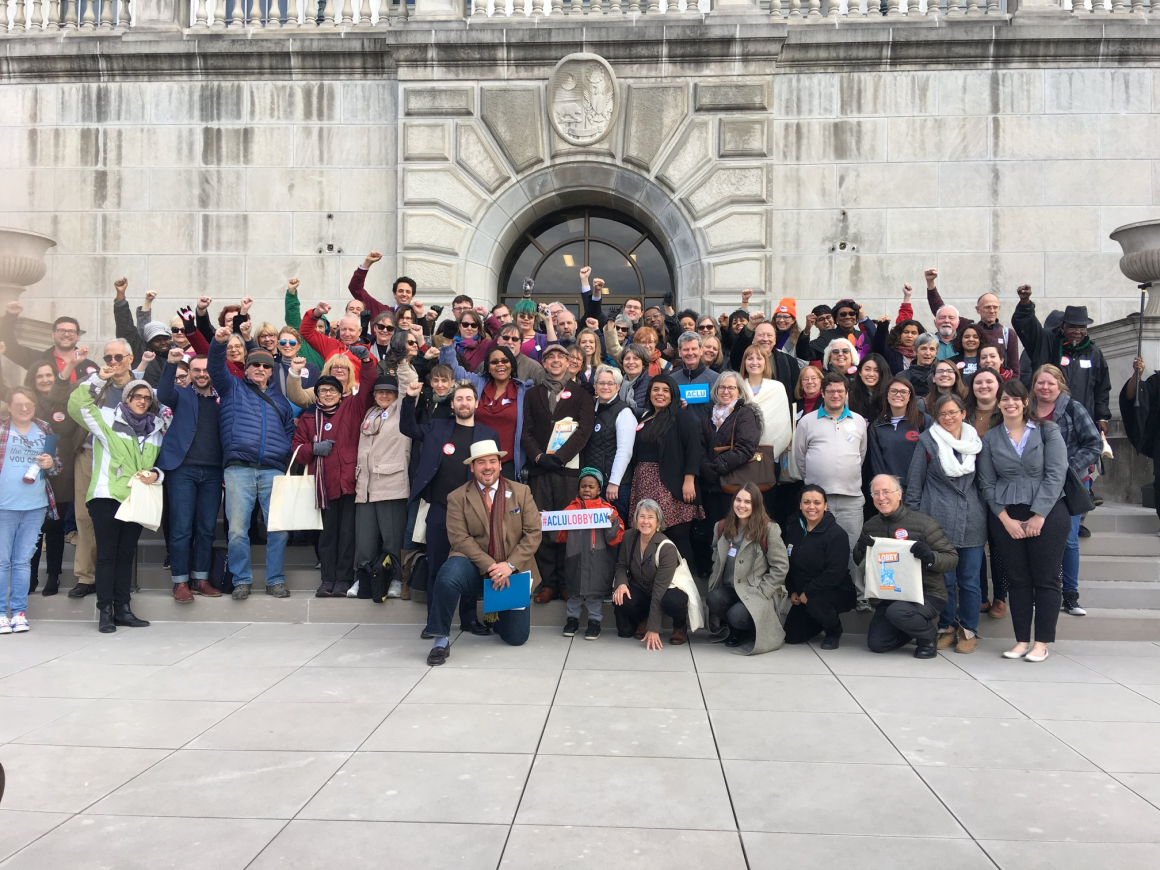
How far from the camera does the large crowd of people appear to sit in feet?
22.4

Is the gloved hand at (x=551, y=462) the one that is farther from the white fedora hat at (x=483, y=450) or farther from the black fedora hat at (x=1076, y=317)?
the black fedora hat at (x=1076, y=317)

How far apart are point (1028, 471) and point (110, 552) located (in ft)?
24.2

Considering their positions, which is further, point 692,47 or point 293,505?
point 692,47

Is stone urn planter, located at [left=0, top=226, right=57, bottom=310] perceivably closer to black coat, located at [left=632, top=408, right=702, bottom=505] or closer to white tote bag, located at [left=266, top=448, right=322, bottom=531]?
white tote bag, located at [left=266, top=448, right=322, bottom=531]

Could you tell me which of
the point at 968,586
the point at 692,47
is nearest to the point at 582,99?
the point at 692,47

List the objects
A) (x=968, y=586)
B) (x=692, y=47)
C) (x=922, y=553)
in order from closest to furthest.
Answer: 1. (x=922, y=553)
2. (x=968, y=586)
3. (x=692, y=47)

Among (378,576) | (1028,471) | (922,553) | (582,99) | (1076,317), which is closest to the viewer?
(922,553)

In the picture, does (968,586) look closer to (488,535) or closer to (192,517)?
(488,535)

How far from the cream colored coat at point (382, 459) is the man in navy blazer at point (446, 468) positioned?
270 millimetres

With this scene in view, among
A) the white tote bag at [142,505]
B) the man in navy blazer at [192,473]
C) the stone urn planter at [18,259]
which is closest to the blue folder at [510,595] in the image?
the man in navy blazer at [192,473]

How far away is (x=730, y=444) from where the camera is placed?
741 cm

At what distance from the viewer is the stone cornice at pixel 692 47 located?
12.5 m

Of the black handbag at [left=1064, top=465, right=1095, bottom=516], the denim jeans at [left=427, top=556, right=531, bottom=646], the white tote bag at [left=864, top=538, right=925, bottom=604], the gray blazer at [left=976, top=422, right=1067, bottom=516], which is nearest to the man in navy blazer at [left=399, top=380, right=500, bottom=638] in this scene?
the denim jeans at [left=427, top=556, right=531, bottom=646]

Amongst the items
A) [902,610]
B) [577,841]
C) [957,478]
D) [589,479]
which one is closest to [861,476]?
[957,478]
